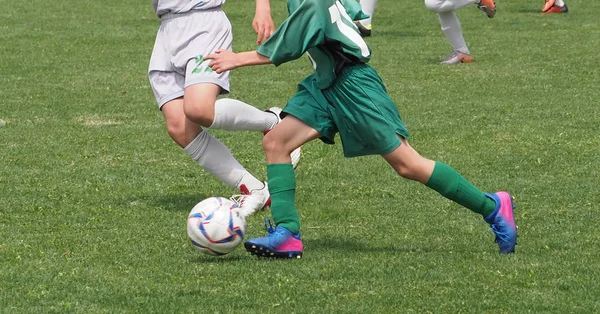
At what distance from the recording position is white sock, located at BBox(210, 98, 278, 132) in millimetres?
6695

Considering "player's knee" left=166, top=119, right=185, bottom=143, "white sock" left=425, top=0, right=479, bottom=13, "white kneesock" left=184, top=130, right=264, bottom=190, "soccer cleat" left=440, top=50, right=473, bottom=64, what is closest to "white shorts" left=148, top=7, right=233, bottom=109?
"player's knee" left=166, top=119, right=185, bottom=143

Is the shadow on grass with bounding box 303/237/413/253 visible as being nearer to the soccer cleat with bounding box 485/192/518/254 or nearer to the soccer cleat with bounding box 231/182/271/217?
the soccer cleat with bounding box 485/192/518/254

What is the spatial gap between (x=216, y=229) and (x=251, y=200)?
44.2 inches

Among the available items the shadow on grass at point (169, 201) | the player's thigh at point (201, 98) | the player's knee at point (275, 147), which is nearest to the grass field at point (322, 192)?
the shadow on grass at point (169, 201)

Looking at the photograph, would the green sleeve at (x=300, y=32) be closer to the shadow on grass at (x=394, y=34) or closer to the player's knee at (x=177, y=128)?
the player's knee at (x=177, y=128)

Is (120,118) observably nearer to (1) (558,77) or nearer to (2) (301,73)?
(2) (301,73)

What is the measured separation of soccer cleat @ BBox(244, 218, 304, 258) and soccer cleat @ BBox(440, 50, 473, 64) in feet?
22.7

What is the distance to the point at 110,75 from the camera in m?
11.9

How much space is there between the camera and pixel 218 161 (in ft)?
22.2

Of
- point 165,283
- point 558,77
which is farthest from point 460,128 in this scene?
point 165,283

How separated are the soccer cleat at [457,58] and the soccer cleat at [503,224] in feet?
21.9

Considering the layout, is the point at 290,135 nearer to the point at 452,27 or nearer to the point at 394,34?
the point at 452,27

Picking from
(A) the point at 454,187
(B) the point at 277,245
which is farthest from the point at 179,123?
(A) the point at 454,187

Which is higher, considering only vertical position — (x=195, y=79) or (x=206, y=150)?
(x=195, y=79)
